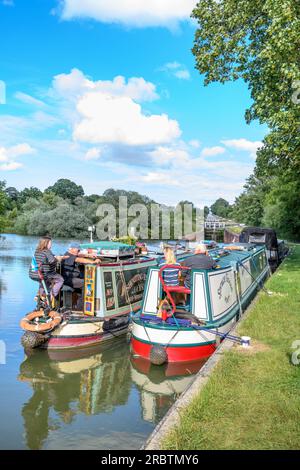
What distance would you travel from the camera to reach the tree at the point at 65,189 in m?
119

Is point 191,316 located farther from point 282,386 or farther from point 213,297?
point 282,386

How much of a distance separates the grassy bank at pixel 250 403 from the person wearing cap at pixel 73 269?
5.06 m

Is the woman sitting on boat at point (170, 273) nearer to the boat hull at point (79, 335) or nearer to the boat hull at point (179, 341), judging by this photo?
the boat hull at point (179, 341)

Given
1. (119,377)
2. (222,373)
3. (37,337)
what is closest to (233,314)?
(119,377)

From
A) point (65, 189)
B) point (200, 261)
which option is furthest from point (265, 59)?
point (65, 189)

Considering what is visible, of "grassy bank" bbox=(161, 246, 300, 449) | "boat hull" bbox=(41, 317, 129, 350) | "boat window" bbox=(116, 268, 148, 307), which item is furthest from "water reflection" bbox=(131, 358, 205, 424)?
"boat window" bbox=(116, 268, 148, 307)

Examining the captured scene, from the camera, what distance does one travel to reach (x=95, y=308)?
36.9 feet

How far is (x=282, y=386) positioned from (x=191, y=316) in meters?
3.30

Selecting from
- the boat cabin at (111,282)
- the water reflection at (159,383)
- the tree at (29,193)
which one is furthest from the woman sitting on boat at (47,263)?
the tree at (29,193)

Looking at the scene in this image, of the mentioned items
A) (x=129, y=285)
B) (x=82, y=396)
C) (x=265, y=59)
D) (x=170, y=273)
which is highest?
(x=265, y=59)

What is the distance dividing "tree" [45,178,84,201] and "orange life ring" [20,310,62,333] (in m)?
110

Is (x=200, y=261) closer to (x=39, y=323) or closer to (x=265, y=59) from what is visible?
(x=39, y=323)

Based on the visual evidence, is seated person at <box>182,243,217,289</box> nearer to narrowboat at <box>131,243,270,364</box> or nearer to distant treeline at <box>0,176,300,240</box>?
narrowboat at <box>131,243,270,364</box>

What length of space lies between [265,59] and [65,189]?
108 metres
